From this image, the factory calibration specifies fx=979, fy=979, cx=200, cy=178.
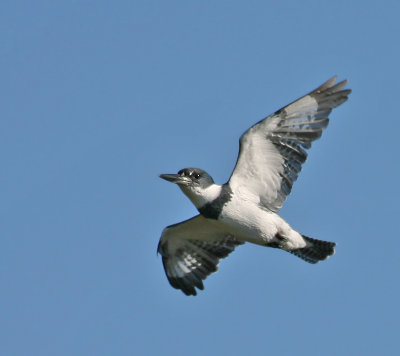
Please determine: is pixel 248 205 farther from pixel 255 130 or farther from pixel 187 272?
pixel 187 272

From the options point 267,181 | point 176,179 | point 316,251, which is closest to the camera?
point 176,179

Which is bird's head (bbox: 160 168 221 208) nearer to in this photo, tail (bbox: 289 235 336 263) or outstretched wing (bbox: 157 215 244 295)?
outstretched wing (bbox: 157 215 244 295)

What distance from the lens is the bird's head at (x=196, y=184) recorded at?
1525 centimetres

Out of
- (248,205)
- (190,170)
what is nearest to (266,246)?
(248,205)

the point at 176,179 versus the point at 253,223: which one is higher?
A: the point at 176,179

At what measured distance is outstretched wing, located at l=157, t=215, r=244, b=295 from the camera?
16797 mm

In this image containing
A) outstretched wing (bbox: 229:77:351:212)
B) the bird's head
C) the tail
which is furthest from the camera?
the tail

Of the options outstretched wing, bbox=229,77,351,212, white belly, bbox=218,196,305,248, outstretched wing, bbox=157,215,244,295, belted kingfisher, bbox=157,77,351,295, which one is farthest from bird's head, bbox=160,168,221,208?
outstretched wing, bbox=157,215,244,295

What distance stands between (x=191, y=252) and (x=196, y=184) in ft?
7.32

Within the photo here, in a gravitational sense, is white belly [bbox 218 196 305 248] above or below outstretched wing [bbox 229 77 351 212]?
below

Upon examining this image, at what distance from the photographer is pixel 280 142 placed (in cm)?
1580

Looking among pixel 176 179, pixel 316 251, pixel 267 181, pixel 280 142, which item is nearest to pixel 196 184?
pixel 176 179

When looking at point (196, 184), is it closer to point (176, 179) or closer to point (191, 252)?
point (176, 179)

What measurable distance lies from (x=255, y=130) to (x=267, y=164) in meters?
0.67
